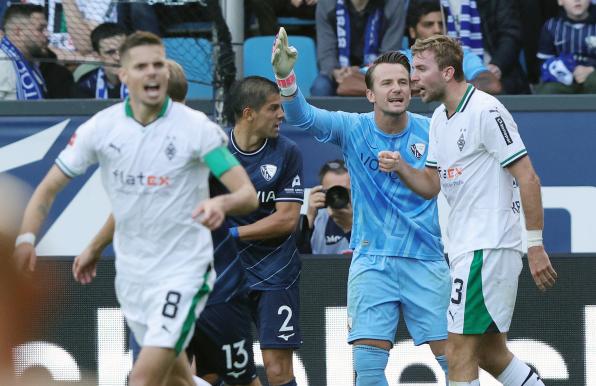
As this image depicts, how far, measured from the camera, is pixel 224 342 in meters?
7.25

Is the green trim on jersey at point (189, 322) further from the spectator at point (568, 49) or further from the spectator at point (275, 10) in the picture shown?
the spectator at point (275, 10)

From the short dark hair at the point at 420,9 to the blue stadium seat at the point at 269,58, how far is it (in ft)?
3.08

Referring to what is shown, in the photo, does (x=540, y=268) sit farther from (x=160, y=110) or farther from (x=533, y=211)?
(x=160, y=110)

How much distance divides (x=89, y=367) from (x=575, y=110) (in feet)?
13.2

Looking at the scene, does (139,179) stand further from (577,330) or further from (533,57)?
(533,57)

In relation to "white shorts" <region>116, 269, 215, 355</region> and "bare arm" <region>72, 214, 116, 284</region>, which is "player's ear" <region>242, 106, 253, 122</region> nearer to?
"bare arm" <region>72, 214, 116, 284</region>

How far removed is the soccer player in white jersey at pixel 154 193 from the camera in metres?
6.28

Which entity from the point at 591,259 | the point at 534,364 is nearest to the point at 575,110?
the point at 591,259

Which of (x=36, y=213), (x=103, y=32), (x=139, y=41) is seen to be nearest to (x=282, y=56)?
(x=139, y=41)

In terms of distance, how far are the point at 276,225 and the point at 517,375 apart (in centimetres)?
169

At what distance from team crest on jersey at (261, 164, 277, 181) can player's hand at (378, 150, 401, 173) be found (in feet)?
2.98

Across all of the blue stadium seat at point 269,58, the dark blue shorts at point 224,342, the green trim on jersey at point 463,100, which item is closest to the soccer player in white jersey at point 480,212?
the green trim on jersey at point 463,100

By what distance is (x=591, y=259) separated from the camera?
8.75 m

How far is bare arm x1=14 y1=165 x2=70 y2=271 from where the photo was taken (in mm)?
6277
